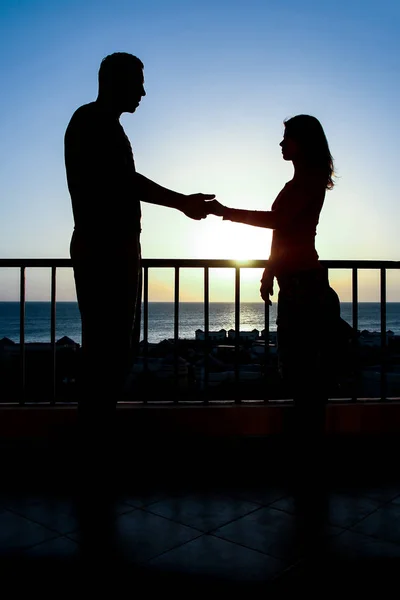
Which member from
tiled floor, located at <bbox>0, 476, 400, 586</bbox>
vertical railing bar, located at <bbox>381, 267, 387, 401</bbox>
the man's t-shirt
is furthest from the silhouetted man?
vertical railing bar, located at <bbox>381, 267, 387, 401</bbox>

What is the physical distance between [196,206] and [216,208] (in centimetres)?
14

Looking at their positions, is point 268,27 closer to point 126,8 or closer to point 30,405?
point 126,8

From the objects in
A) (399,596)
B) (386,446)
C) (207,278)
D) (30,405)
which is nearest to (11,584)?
(399,596)

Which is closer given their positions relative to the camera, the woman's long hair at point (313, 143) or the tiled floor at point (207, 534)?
the tiled floor at point (207, 534)

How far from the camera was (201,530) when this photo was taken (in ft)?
6.00

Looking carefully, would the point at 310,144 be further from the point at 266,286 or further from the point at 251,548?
the point at 251,548

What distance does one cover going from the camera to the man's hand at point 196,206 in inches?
82.4

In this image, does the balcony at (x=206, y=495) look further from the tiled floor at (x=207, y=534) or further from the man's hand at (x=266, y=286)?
the man's hand at (x=266, y=286)

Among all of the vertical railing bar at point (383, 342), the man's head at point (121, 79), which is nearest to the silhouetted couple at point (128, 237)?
the man's head at point (121, 79)

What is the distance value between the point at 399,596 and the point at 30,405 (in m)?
2.15

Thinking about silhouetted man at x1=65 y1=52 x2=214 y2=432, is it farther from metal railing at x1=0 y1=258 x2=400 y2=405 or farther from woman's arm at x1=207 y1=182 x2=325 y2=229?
metal railing at x1=0 y1=258 x2=400 y2=405

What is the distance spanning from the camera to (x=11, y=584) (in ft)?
4.62

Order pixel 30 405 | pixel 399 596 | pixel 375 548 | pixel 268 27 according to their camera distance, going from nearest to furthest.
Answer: pixel 399 596
pixel 375 548
pixel 30 405
pixel 268 27

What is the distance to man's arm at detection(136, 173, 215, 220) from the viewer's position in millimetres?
1941
